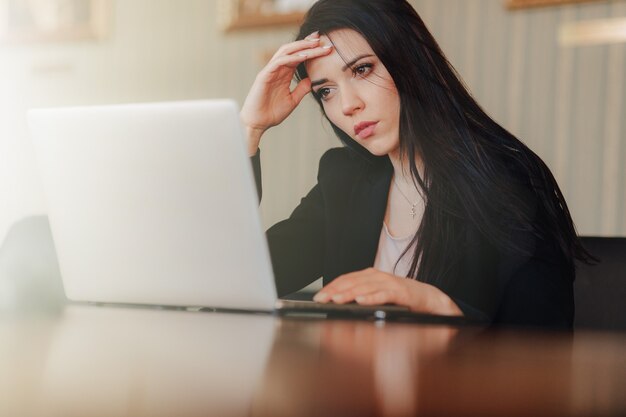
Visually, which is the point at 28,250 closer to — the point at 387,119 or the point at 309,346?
the point at 387,119

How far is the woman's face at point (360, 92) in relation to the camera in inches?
75.9

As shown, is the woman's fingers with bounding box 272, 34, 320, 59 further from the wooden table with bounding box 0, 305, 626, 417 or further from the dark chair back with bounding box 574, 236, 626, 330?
the wooden table with bounding box 0, 305, 626, 417

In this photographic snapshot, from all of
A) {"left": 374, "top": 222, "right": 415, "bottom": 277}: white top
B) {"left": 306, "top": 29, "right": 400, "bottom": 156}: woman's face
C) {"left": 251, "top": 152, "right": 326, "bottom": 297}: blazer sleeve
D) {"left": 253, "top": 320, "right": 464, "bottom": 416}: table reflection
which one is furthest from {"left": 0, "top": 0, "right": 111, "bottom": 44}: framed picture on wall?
{"left": 253, "top": 320, "right": 464, "bottom": 416}: table reflection

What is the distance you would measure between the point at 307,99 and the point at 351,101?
55 centimetres

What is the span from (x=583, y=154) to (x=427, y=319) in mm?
1409

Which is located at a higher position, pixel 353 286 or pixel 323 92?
pixel 323 92

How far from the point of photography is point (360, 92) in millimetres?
1966

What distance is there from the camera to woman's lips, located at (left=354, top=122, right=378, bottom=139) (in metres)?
1.96

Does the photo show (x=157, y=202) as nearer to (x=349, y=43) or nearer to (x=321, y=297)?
(x=321, y=297)

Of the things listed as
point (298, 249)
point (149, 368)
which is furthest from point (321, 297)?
point (298, 249)

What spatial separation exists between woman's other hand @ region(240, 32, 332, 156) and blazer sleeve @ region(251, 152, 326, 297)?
329mm

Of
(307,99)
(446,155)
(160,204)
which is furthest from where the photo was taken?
(307,99)

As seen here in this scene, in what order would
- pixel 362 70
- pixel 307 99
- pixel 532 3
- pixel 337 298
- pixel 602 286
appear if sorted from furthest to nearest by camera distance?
pixel 307 99
pixel 532 3
pixel 362 70
pixel 602 286
pixel 337 298

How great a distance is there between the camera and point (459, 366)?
1.40 feet
